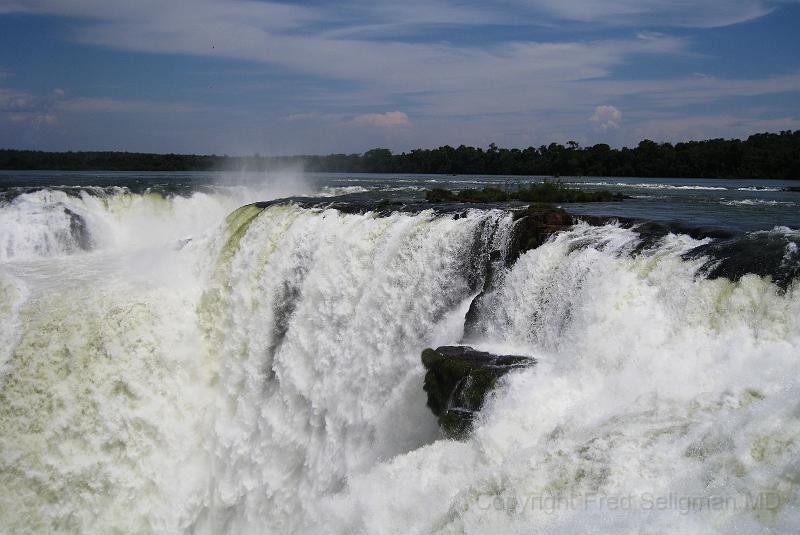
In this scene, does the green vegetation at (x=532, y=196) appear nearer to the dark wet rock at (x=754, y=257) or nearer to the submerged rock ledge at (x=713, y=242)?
the submerged rock ledge at (x=713, y=242)

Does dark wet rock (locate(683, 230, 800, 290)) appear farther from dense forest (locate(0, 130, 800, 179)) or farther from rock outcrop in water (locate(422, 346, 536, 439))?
dense forest (locate(0, 130, 800, 179))

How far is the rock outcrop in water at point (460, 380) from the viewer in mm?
7105

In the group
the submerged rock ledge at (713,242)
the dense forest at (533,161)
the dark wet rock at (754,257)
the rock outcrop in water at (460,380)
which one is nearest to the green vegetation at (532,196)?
Result: the submerged rock ledge at (713,242)

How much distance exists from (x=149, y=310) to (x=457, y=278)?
594 cm

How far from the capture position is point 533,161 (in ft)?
192

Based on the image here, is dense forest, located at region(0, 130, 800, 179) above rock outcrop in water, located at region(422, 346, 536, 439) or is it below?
above

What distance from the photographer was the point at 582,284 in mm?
8492

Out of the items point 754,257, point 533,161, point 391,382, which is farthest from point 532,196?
point 533,161

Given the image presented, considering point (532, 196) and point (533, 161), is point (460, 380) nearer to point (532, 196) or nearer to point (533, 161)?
point (532, 196)

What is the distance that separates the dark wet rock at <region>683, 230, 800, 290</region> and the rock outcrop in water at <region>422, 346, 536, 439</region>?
87.9 inches

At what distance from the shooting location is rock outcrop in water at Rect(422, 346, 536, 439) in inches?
280

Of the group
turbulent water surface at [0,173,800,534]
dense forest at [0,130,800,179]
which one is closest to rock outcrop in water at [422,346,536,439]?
turbulent water surface at [0,173,800,534]

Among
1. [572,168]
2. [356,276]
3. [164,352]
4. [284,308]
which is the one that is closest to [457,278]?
[356,276]

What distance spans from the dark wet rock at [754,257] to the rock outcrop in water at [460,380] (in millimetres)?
2234
